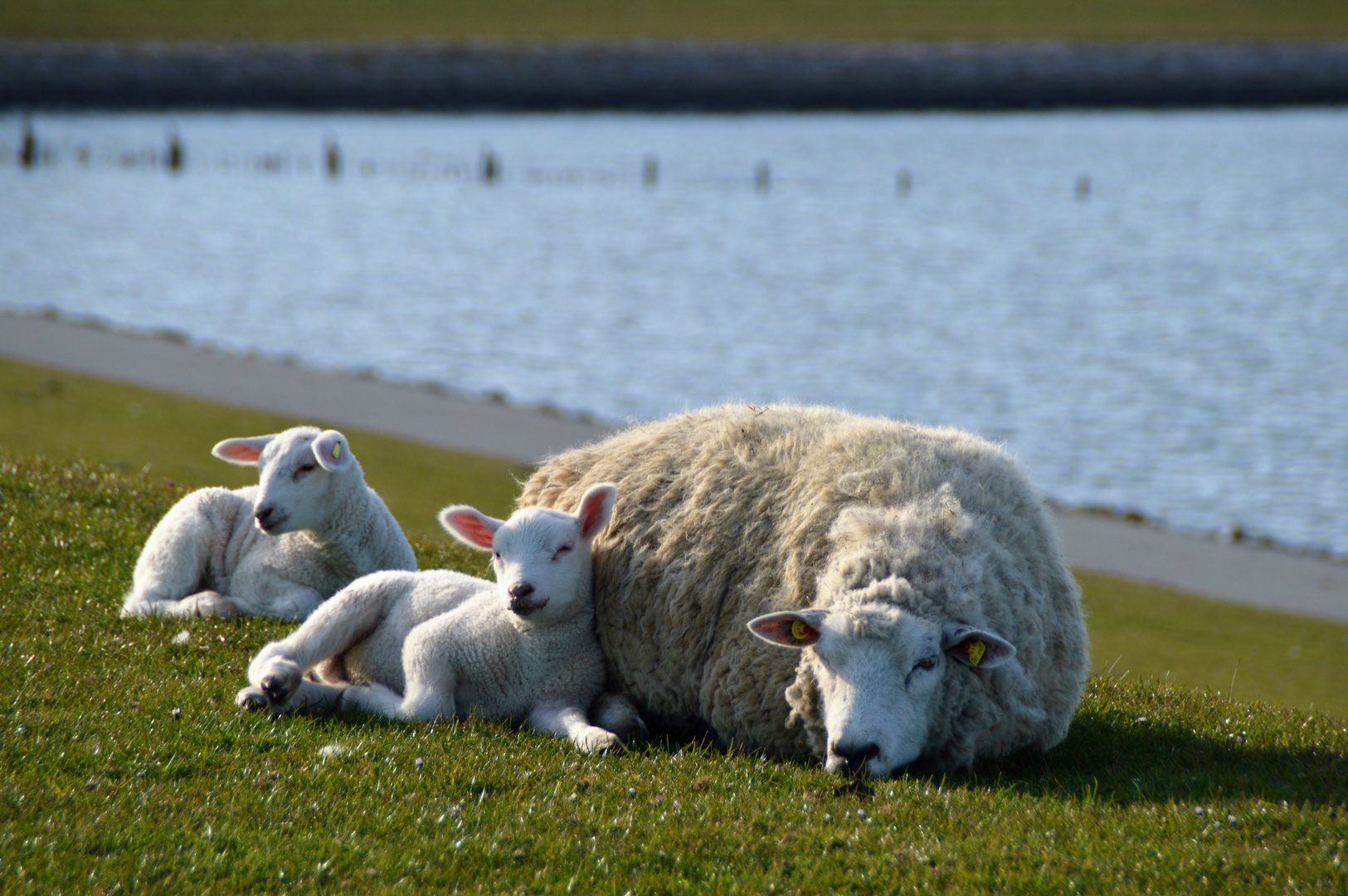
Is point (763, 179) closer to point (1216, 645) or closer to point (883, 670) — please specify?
point (1216, 645)

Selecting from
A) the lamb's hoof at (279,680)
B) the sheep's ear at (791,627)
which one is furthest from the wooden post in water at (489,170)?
the sheep's ear at (791,627)

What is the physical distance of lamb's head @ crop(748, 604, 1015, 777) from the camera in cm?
482

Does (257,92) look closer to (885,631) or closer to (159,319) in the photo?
(159,319)

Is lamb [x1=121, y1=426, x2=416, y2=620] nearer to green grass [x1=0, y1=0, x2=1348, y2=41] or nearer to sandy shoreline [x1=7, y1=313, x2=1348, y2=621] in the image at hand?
sandy shoreline [x1=7, y1=313, x2=1348, y2=621]

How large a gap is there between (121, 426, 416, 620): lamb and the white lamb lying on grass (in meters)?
0.90

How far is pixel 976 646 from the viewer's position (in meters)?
4.92

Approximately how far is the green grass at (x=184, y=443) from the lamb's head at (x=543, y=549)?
223 inches

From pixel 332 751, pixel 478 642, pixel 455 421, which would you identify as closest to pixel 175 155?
pixel 455 421

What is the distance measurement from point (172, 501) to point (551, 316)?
24.6 meters

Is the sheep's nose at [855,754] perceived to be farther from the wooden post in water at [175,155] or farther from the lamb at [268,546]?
the wooden post in water at [175,155]

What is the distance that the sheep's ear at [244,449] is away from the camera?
7000mm

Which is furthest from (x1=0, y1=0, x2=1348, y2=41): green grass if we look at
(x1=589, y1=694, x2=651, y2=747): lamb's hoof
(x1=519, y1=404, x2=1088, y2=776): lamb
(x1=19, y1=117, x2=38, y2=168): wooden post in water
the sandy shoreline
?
(x1=589, y1=694, x2=651, y2=747): lamb's hoof

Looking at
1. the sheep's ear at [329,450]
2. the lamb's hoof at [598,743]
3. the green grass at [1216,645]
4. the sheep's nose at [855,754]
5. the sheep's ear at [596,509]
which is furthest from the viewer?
the green grass at [1216,645]

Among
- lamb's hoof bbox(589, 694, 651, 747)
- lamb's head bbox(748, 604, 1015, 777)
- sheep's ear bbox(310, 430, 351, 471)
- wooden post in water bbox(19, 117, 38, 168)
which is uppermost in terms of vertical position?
wooden post in water bbox(19, 117, 38, 168)
